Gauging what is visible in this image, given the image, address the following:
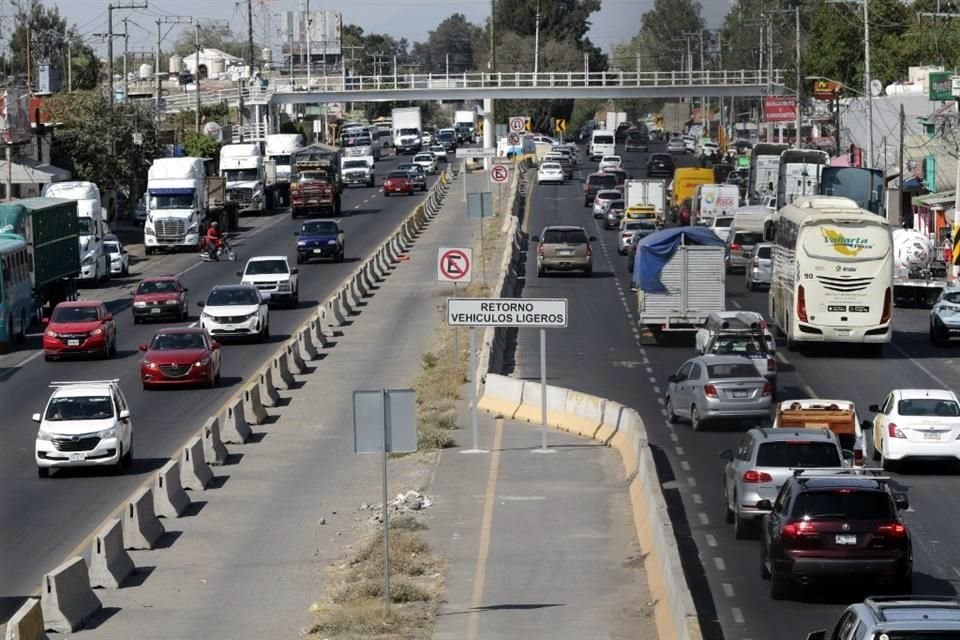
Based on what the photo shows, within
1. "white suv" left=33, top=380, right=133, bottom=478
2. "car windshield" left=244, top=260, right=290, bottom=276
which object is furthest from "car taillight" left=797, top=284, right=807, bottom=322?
"white suv" left=33, top=380, right=133, bottom=478

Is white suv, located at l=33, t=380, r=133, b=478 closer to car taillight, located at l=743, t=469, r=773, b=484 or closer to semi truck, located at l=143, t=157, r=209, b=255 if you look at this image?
car taillight, located at l=743, t=469, r=773, b=484

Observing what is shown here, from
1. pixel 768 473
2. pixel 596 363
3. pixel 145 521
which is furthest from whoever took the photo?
pixel 596 363

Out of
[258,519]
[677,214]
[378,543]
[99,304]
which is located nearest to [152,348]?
[99,304]

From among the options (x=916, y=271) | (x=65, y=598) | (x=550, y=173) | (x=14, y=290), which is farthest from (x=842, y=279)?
(x=550, y=173)

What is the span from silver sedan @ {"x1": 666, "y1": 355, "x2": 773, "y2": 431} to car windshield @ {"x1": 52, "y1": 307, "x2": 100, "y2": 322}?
1813 centimetres

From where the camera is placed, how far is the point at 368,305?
58.3m

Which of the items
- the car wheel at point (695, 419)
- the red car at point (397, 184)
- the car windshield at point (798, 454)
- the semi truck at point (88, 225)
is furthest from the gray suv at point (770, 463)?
the red car at point (397, 184)

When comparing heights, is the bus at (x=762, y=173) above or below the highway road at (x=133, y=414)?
above

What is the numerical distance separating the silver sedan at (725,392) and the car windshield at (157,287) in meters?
23.1

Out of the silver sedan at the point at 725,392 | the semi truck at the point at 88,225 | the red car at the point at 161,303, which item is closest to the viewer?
the silver sedan at the point at 725,392

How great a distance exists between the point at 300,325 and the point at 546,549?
96.1 ft

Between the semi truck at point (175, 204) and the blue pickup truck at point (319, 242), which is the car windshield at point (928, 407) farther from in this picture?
the semi truck at point (175, 204)

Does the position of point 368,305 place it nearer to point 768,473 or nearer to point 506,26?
point 768,473

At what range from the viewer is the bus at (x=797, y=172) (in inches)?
2835
